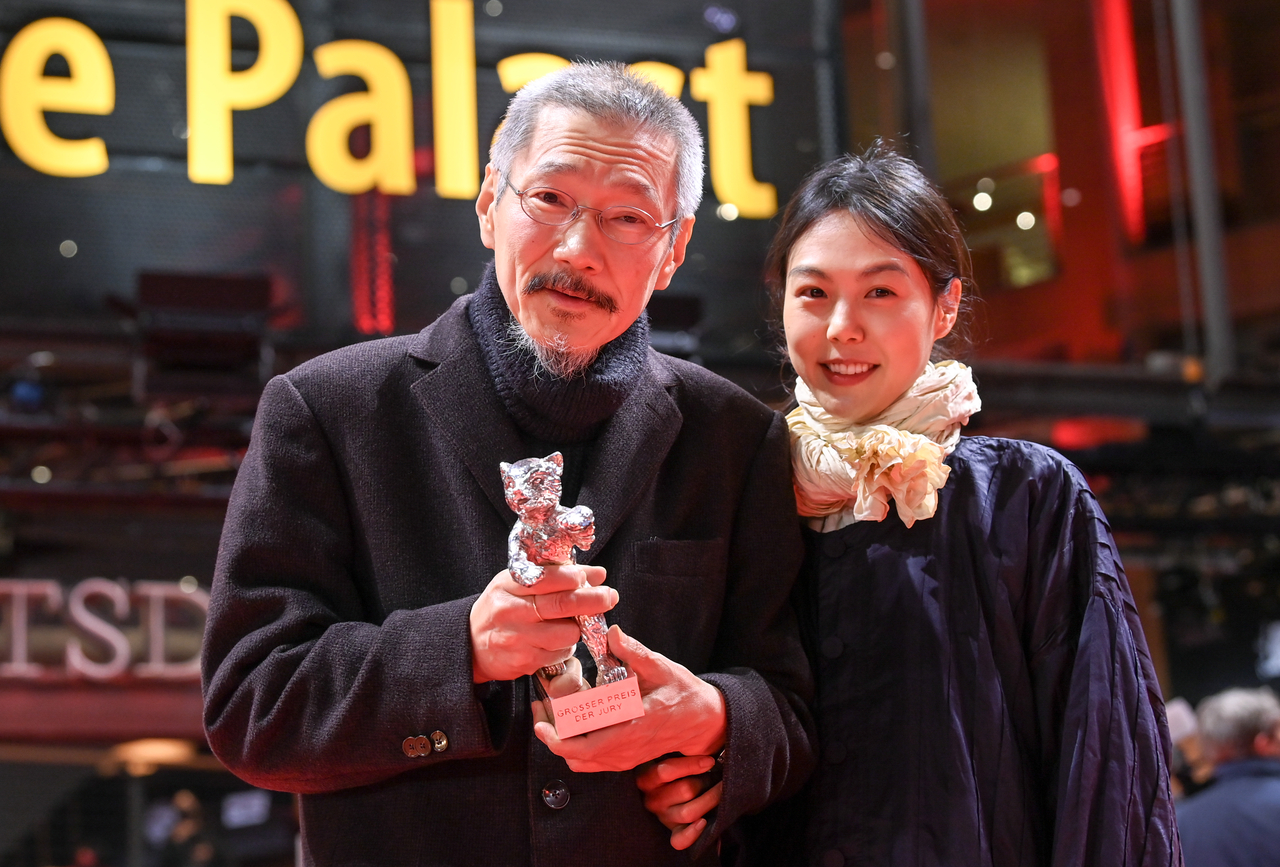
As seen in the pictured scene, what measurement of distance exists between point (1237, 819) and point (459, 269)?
3717 mm

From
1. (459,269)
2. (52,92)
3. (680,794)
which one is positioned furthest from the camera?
(459,269)

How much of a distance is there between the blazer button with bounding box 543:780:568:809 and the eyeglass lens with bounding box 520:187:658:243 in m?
0.69

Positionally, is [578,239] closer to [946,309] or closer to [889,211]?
[889,211]

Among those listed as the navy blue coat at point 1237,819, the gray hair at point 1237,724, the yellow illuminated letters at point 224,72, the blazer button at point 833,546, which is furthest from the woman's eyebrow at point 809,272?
the yellow illuminated letters at point 224,72

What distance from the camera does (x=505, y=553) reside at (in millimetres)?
1612

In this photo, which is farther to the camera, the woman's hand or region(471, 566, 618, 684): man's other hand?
the woman's hand

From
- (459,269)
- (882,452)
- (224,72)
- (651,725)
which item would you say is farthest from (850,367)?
(224,72)

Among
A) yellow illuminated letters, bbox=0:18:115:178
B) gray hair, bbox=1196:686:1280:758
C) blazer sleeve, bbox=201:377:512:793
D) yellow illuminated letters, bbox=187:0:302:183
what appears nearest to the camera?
blazer sleeve, bbox=201:377:512:793

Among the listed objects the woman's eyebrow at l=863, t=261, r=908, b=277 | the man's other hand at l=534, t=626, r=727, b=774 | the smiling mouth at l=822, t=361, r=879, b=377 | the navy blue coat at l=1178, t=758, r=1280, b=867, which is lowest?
the navy blue coat at l=1178, t=758, r=1280, b=867

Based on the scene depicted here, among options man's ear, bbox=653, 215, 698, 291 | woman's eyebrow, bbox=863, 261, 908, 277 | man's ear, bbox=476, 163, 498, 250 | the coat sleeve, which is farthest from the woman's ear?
man's ear, bbox=476, 163, 498, 250

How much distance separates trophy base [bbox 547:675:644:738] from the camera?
4.61ft

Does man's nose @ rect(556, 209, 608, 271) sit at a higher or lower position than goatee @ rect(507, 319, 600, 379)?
higher

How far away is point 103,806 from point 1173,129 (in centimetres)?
A: 748

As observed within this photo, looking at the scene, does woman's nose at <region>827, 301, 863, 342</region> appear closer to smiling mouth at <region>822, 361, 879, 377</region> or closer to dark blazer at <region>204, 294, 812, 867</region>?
smiling mouth at <region>822, 361, 879, 377</region>
